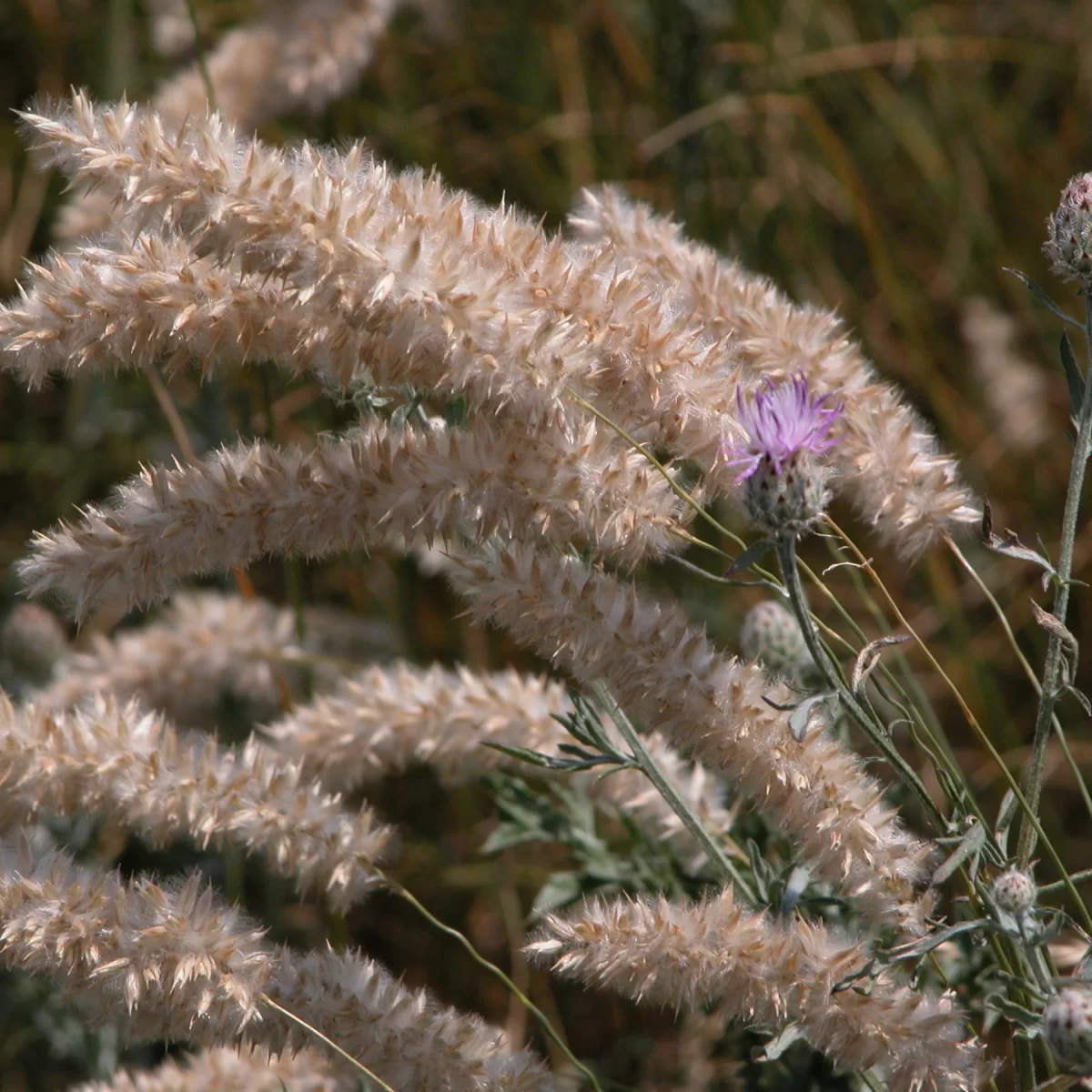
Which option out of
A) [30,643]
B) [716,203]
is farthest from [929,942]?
[716,203]

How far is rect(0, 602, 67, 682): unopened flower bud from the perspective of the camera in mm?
2410

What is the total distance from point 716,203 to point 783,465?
2212 mm

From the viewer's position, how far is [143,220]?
3.93 feet

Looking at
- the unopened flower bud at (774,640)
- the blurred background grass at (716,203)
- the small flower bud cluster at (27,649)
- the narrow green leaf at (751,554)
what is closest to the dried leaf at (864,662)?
the narrow green leaf at (751,554)

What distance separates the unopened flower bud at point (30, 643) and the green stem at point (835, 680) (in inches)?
65.3

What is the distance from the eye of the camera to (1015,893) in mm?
1194

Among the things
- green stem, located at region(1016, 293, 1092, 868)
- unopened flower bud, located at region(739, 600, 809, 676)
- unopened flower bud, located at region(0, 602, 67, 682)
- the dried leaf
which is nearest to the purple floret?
the dried leaf

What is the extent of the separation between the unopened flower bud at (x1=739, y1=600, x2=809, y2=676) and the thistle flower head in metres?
0.77

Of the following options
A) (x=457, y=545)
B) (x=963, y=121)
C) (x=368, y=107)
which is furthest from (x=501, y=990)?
(x=963, y=121)

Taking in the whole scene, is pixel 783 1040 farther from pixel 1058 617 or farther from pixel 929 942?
pixel 1058 617

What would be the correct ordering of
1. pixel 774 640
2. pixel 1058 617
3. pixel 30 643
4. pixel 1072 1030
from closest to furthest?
pixel 1072 1030 < pixel 1058 617 < pixel 774 640 < pixel 30 643

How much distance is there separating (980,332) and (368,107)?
64.2 inches

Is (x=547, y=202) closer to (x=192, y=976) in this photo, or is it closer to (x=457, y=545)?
(x=457, y=545)

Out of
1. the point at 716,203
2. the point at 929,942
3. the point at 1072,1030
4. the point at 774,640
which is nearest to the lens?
the point at 1072,1030
